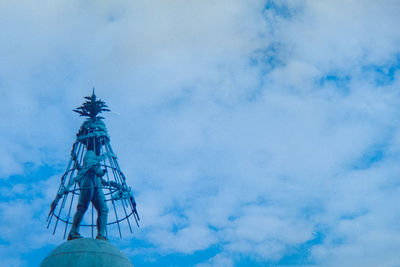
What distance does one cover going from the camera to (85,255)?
23828 millimetres

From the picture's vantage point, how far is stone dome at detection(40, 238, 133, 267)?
77.5 feet

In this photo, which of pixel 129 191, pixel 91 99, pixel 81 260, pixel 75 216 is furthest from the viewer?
pixel 91 99

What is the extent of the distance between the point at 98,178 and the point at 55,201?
315cm

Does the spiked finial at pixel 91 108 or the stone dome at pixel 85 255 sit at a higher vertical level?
the spiked finial at pixel 91 108

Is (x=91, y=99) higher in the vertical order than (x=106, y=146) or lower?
higher

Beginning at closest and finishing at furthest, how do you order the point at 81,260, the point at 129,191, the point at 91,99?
the point at 81,260, the point at 129,191, the point at 91,99

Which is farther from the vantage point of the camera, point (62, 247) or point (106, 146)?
point (106, 146)

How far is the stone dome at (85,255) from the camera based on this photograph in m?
23.6

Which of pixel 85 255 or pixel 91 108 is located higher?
pixel 91 108

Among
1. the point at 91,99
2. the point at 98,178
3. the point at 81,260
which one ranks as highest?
the point at 91,99

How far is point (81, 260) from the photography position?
23562mm

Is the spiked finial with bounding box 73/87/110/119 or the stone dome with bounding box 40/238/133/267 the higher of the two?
the spiked finial with bounding box 73/87/110/119

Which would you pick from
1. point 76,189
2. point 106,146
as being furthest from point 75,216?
point 106,146

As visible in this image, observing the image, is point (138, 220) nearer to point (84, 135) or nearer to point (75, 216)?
point (75, 216)
